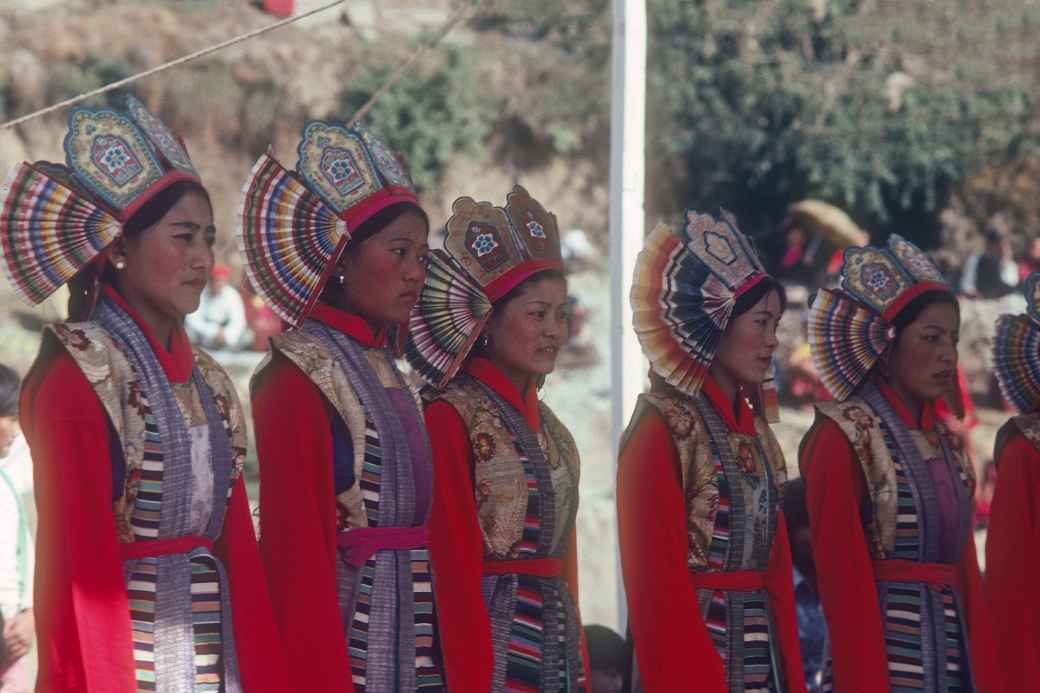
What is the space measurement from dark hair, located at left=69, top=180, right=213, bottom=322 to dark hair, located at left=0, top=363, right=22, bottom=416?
165 centimetres

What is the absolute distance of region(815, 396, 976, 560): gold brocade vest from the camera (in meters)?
4.21

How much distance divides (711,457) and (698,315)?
0.36m

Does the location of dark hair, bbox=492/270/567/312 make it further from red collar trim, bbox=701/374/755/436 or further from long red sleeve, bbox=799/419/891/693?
long red sleeve, bbox=799/419/891/693

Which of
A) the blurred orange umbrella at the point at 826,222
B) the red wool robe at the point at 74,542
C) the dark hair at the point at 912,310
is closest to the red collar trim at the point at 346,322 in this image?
the red wool robe at the point at 74,542

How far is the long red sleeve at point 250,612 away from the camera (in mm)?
3172

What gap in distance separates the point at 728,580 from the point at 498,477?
0.64 m

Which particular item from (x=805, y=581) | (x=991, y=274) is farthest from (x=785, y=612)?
(x=991, y=274)

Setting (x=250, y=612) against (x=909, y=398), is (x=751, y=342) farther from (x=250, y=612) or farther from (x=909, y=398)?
(x=250, y=612)

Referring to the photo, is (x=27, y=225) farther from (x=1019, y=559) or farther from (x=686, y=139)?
(x=686, y=139)

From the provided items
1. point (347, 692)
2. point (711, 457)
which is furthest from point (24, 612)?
point (711, 457)

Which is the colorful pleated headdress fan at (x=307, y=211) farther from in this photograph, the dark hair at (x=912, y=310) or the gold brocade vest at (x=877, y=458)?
the dark hair at (x=912, y=310)

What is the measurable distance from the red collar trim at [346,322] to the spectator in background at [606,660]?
4.39 ft

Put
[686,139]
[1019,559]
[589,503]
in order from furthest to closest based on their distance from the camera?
[686,139], [589,503], [1019,559]

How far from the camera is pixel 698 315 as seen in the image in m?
3.96
